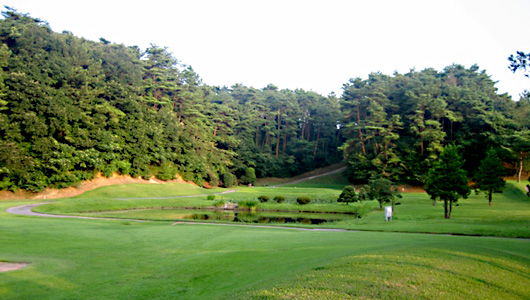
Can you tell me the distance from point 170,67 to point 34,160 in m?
37.7

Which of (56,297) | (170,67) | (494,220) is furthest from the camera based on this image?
(170,67)

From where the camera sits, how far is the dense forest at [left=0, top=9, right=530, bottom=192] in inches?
1596

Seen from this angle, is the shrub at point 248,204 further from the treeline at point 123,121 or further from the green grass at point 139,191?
the treeline at point 123,121

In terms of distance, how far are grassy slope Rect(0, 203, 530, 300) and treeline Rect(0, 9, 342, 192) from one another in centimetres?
2899

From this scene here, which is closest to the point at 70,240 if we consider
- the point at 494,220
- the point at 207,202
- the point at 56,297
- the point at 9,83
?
the point at 56,297

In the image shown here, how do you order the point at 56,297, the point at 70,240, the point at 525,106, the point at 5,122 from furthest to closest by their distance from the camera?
the point at 525,106
the point at 5,122
the point at 70,240
the point at 56,297

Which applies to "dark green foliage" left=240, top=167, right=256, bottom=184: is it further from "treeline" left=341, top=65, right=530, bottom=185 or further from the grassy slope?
the grassy slope

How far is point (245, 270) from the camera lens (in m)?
9.27

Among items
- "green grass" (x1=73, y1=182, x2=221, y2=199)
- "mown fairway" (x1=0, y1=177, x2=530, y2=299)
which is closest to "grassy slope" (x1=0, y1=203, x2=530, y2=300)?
"mown fairway" (x1=0, y1=177, x2=530, y2=299)

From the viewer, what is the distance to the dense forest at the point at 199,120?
1596 inches

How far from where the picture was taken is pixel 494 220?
69.7 ft

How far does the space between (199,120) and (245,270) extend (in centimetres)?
6180

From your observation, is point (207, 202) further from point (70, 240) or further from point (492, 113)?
point (492, 113)

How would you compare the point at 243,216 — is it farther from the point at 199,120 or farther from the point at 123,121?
the point at 199,120
